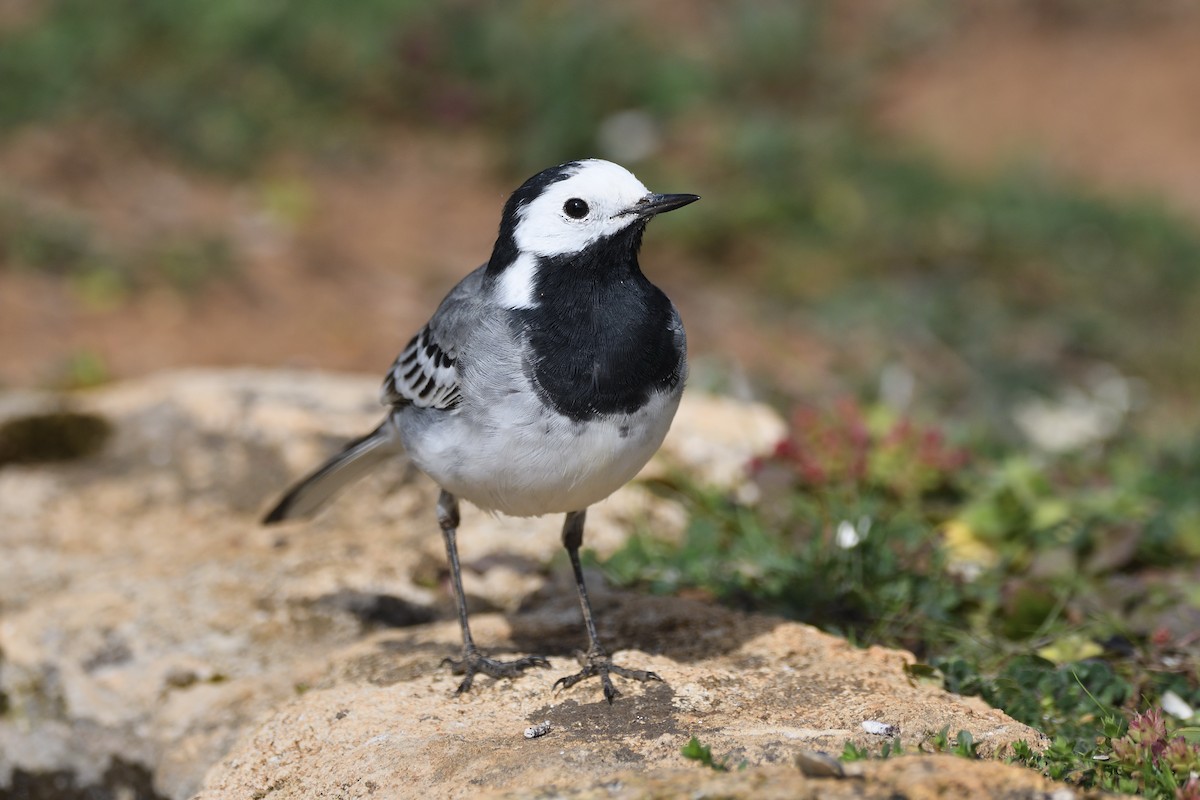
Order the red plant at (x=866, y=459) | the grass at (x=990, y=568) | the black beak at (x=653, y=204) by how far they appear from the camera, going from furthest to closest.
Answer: the red plant at (x=866, y=459)
the grass at (x=990, y=568)
the black beak at (x=653, y=204)

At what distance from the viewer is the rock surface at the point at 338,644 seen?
140 inches

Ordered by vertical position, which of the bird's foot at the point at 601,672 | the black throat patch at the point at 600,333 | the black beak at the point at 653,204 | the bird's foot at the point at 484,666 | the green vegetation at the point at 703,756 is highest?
the black beak at the point at 653,204

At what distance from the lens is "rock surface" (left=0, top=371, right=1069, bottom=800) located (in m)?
3.56

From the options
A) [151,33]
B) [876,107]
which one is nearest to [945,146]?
[876,107]

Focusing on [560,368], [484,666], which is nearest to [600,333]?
[560,368]

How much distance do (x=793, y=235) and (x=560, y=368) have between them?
6.99m

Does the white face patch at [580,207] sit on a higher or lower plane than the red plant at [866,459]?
higher

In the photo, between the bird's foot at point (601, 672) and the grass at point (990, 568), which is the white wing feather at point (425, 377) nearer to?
the bird's foot at point (601, 672)

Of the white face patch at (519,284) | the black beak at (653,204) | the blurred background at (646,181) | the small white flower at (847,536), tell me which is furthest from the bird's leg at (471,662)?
the blurred background at (646,181)

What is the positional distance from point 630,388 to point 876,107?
10.1 m

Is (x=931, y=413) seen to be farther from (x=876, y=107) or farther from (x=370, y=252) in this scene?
(x=876, y=107)

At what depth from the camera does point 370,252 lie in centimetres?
1027

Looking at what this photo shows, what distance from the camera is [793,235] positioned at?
1064 centimetres

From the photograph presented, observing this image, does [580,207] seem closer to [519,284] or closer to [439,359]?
[519,284]
